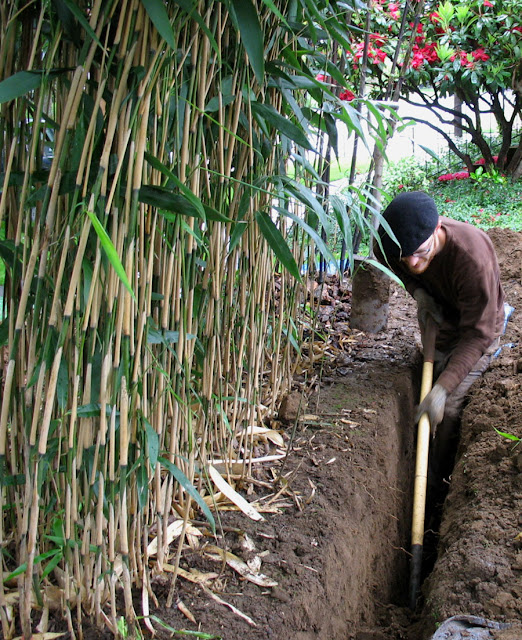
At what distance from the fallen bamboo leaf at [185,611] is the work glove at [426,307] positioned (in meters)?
1.83

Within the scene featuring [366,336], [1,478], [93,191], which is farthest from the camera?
[366,336]

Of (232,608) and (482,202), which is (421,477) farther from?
(482,202)

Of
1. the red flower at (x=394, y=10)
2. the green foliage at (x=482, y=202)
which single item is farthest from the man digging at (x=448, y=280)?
the red flower at (x=394, y=10)

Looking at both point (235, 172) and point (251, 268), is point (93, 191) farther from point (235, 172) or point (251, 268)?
point (251, 268)

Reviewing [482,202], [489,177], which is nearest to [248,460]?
[482,202]

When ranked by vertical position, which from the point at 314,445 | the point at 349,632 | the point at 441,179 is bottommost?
the point at 349,632

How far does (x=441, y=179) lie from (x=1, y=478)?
532 centimetres

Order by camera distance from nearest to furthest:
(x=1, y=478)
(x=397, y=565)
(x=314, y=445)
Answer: (x=1, y=478), (x=314, y=445), (x=397, y=565)

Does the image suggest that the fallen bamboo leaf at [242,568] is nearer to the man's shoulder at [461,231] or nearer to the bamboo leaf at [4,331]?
the bamboo leaf at [4,331]

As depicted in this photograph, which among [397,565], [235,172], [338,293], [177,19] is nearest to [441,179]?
[338,293]

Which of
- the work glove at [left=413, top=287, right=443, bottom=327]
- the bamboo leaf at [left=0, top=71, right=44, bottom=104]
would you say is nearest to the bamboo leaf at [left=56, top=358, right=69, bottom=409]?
the bamboo leaf at [left=0, top=71, right=44, bottom=104]

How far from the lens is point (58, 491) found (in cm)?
112

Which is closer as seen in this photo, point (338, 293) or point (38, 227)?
point (38, 227)

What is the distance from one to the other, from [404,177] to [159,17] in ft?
16.2
